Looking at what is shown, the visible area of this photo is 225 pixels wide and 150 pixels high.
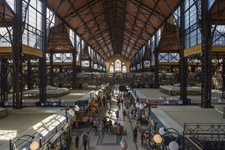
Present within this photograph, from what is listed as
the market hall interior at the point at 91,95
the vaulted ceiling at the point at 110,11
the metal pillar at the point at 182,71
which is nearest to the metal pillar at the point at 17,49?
the market hall interior at the point at 91,95

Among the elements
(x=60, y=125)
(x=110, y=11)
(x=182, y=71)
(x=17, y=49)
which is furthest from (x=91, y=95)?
(x=110, y=11)

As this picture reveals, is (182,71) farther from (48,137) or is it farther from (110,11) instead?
(110,11)

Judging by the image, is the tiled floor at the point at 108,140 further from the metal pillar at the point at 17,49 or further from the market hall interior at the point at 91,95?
the metal pillar at the point at 17,49

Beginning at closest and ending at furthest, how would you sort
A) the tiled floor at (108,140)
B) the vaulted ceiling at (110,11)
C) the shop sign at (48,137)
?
the shop sign at (48,137) < the tiled floor at (108,140) < the vaulted ceiling at (110,11)

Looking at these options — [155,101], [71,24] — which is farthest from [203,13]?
[71,24]

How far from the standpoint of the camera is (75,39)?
46.5 m

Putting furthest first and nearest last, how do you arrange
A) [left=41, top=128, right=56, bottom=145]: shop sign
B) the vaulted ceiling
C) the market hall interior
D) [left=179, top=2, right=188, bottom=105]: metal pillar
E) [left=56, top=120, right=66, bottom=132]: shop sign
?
the vaulted ceiling
[left=179, top=2, right=188, bottom=105]: metal pillar
[left=56, top=120, right=66, bottom=132]: shop sign
the market hall interior
[left=41, top=128, right=56, bottom=145]: shop sign

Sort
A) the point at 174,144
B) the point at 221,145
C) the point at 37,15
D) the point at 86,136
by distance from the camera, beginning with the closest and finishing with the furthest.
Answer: the point at 174,144
the point at 221,145
the point at 86,136
the point at 37,15

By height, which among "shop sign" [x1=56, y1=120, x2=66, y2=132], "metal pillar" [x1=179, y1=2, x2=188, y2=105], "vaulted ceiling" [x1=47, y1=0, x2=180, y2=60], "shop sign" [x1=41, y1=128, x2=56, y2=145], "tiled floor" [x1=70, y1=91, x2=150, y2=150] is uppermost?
"vaulted ceiling" [x1=47, y1=0, x2=180, y2=60]

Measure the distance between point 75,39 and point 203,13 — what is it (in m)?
30.4

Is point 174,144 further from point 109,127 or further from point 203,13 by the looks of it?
point 109,127

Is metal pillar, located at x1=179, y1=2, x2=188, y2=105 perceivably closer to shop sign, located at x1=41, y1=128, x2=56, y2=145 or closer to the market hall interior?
the market hall interior

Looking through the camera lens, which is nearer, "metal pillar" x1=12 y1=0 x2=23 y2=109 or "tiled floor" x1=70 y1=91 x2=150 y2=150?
"tiled floor" x1=70 y1=91 x2=150 y2=150

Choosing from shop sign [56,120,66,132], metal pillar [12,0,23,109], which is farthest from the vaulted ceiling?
shop sign [56,120,66,132]
